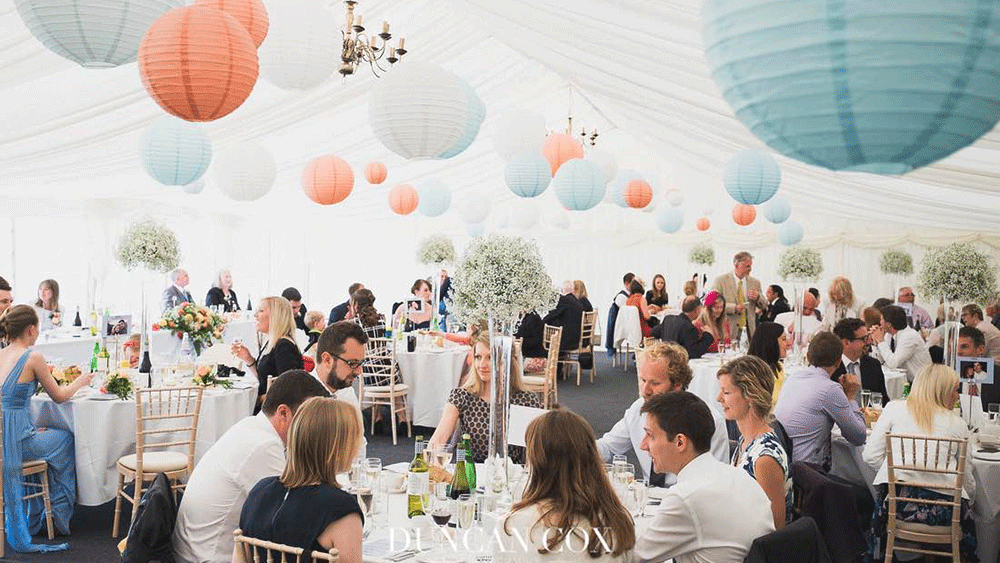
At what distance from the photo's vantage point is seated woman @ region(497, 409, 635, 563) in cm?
252

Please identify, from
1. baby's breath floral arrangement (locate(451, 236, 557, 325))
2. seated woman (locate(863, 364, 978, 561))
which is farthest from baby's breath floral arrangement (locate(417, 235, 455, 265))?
baby's breath floral arrangement (locate(451, 236, 557, 325))

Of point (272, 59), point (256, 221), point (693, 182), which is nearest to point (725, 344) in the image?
point (272, 59)

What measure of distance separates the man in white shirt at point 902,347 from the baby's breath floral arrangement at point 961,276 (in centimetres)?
91

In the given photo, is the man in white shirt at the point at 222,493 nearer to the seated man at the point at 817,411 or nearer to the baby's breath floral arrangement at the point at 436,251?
the seated man at the point at 817,411

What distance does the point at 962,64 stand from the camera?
3.45ft

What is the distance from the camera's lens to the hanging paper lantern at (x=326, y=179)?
734 cm

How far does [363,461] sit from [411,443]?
187 inches

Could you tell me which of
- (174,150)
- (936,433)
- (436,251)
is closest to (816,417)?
(936,433)

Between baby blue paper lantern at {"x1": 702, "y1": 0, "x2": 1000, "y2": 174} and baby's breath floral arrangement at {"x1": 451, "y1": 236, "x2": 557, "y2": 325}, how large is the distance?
235cm

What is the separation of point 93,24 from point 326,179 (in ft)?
14.6

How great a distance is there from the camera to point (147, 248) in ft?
27.2

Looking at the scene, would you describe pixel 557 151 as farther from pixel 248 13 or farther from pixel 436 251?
pixel 248 13

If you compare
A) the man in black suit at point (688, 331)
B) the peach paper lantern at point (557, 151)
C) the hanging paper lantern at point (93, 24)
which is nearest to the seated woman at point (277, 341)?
the hanging paper lantern at point (93, 24)

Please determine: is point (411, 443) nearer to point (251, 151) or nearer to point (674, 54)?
point (251, 151)
